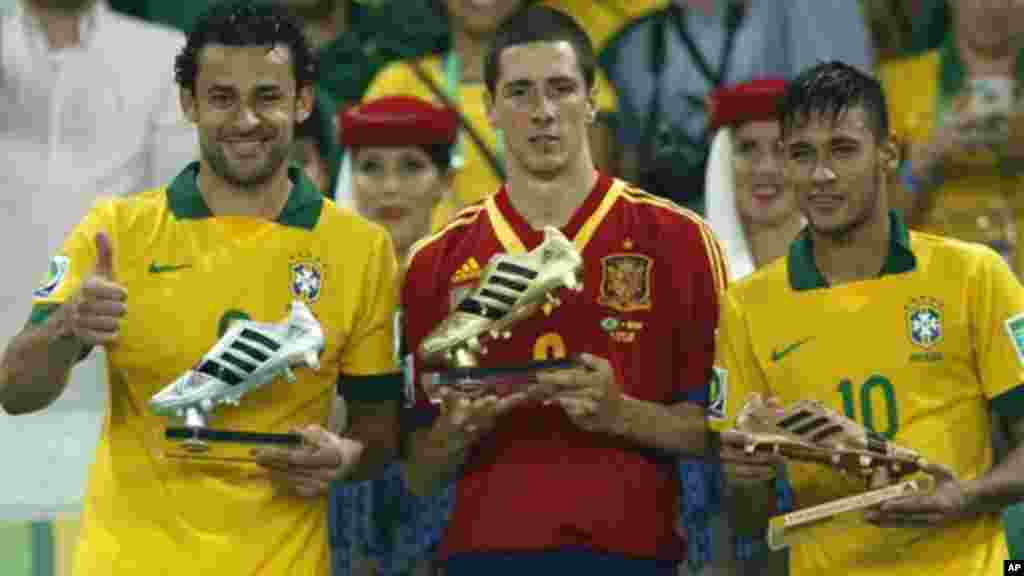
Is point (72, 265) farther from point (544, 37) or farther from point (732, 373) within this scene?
point (732, 373)

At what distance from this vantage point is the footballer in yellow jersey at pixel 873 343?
19.2 ft

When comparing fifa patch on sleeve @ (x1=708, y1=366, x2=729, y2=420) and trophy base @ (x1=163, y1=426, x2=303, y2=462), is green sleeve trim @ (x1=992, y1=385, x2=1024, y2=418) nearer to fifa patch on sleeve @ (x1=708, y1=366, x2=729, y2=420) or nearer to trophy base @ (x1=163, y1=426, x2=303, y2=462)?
fifa patch on sleeve @ (x1=708, y1=366, x2=729, y2=420)

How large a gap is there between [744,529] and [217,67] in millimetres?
1696

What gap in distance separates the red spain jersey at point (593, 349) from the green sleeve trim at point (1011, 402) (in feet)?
2.38

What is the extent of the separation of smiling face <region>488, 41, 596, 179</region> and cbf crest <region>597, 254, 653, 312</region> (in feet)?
0.87

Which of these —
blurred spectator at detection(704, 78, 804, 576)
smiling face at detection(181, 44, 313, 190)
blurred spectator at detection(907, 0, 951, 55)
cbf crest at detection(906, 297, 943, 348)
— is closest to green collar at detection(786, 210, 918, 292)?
cbf crest at detection(906, 297, 943, 348)

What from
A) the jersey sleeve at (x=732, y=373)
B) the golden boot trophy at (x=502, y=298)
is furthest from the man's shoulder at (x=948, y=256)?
the golden boot trophy at (x=502, y=298)

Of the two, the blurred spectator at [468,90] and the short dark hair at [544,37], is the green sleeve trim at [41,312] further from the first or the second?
the blurred spectator at [468,90]

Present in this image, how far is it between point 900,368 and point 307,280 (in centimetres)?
138

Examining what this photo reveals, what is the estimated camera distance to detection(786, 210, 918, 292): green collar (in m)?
6.02

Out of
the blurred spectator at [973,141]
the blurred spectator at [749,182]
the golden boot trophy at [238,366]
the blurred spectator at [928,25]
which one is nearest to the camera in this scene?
the golden boot trophy at [238,366]

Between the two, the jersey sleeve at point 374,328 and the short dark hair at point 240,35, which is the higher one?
the short dark hair at point 240,35

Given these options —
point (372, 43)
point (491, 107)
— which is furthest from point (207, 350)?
point (372, 43)

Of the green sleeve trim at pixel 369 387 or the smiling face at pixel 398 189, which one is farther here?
the smiling face at pixel 398 189
